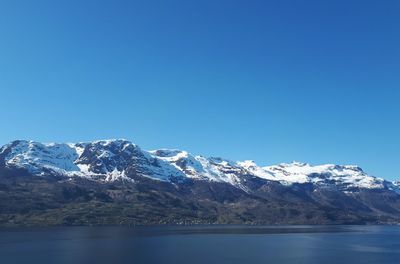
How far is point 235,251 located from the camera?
194000 mm

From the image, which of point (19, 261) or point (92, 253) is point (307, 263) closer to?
point (92, 253)

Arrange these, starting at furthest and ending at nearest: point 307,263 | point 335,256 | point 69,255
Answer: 1. point 335,256
2. point 69,255
3. point 307,263

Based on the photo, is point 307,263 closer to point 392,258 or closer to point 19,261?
point 392,258

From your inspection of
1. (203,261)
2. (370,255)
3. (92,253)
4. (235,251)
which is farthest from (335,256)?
(92,253)

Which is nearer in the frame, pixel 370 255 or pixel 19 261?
A: pixel 19 261

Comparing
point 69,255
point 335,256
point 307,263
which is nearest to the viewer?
point 307,263

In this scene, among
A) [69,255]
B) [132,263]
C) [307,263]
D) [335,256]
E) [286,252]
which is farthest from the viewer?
[286,252]

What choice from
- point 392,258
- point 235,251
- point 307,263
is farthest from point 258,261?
→ point 392,258

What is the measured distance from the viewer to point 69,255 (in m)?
169

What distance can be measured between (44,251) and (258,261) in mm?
86779

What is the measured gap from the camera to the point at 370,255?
190 m

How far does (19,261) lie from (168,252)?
5711 centimetres

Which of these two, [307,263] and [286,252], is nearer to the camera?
[307,263]

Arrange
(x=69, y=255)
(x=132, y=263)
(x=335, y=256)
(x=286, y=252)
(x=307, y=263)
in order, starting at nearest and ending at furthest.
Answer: (x=132, y=263) < (x=307, y=263) < (x=69, y=255) < (x=335, y=256) < (x=286, y=252)
